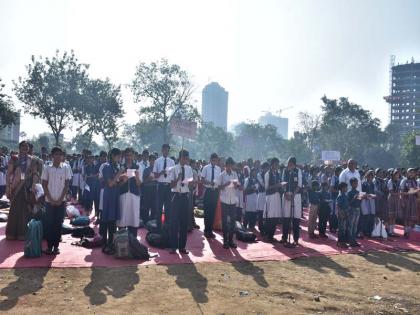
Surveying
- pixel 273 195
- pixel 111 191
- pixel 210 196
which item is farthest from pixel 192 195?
pixel 111 191

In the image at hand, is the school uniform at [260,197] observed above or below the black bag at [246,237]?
above

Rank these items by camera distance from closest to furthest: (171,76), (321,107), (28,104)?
1. (28,104)
2. (171,76)
3. (321,107)

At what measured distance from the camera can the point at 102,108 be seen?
33.4m

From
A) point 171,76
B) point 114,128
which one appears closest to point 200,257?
point 114,128

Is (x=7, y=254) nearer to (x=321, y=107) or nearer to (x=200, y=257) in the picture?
(x=200, y=257)

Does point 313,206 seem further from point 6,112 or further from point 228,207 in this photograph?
point 6,112

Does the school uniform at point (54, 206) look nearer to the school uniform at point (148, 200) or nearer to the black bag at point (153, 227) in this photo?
the black bag at point (153, 227)

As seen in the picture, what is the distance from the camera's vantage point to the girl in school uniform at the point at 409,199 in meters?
11.9

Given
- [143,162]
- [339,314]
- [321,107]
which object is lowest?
[339,314]

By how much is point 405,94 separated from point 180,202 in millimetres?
123645

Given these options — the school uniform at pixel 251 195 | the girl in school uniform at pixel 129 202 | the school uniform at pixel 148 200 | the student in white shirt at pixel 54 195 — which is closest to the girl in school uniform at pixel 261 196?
the school uniform at pixel 251 195

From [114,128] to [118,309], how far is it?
31.7 m

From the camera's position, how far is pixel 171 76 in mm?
46438

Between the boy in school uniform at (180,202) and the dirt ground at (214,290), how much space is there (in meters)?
1.10
